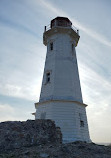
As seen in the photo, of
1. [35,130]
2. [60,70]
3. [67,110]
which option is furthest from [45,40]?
[35,130]

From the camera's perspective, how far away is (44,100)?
53.4ft

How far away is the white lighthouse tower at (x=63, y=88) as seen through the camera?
1490 centimetres

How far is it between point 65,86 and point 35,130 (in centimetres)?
866

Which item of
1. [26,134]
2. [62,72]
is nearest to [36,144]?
[26,134]

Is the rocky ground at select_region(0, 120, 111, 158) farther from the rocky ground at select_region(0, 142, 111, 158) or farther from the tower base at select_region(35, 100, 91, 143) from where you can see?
the tower base at select_region(35, 100, 91, 143)

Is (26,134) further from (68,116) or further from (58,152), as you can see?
(68,116)

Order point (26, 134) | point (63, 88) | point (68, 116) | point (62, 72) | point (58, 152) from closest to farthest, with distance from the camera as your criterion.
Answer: point (58, 152) < point (26, 134) < point (68, 116) < point (63, 88) < point (62, 72)

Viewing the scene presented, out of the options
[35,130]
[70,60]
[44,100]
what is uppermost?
[70,60]

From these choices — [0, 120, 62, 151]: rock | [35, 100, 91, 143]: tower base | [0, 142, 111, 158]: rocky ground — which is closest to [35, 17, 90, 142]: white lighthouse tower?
[35, 100, 91, 143]: tower base

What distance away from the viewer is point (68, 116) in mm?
15031

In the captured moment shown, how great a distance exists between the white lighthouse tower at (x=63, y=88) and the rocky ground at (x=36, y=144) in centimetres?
577

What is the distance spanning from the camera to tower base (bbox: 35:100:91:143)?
14.5m

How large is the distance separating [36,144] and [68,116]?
729cm

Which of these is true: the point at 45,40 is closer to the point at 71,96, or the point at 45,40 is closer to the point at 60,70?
the point at 60,70
